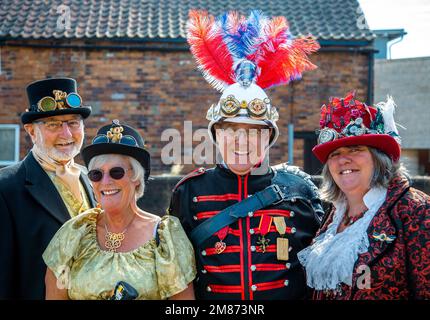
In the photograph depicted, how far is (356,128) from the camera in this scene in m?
3.43

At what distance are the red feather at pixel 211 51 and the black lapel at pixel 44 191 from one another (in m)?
1.30

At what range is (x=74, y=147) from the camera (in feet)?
13.8

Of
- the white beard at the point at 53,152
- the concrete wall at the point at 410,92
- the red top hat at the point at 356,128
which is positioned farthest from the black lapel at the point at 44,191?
the concrete wall at the point at 410,92

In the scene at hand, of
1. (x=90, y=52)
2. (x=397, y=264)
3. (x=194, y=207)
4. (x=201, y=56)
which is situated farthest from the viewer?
(x=90, y=52)

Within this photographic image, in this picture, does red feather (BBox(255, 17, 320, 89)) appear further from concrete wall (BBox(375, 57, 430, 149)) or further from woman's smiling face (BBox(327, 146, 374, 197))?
concrete wall (BBox(375, 57, 430, 149))

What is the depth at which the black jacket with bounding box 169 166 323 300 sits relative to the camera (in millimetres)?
3545

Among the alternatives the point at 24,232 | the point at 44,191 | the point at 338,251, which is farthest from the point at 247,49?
the point at 24,232

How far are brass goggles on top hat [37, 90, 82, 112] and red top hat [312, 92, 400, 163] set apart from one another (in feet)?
5.78

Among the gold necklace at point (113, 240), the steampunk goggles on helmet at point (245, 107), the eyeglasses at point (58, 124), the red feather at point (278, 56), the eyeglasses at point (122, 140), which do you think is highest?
the red feather at point (278, 56)

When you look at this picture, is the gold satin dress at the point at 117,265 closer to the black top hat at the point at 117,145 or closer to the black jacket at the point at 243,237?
the black jacket at the point at 243,237

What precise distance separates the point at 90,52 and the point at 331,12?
199 inches

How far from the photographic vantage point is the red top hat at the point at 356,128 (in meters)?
3.39
